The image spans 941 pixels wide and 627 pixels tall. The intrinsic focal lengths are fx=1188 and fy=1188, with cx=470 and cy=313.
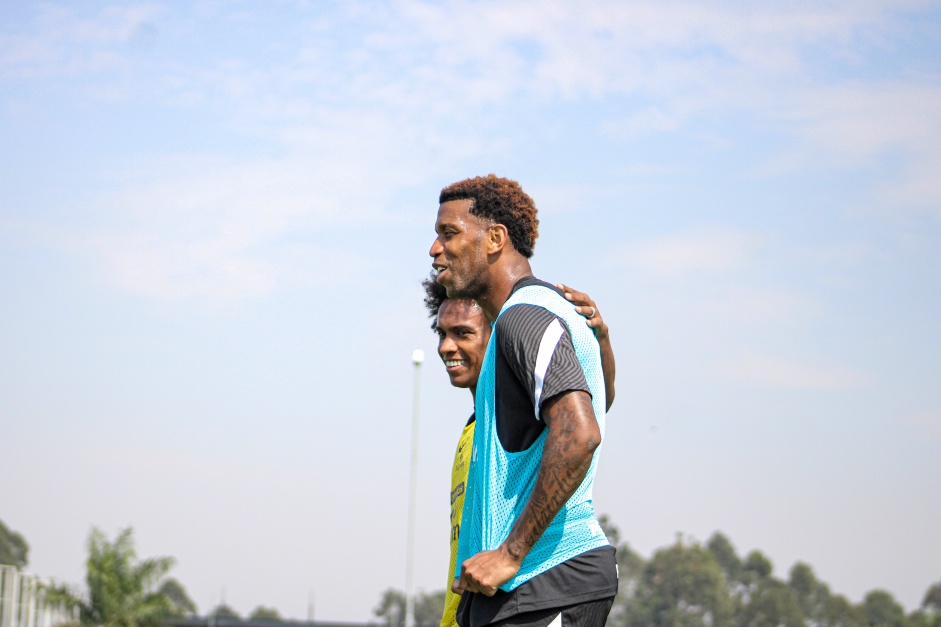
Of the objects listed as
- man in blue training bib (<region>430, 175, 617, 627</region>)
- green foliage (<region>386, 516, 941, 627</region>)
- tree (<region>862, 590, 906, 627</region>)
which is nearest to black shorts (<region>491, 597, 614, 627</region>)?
man in blue training bib (<region>430, 175, 617, 627</region>)

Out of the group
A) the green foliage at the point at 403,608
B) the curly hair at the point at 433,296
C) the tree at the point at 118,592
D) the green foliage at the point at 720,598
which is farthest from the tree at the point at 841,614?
the curly hair at the point at 433,296

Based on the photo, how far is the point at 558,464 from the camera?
3.69 m

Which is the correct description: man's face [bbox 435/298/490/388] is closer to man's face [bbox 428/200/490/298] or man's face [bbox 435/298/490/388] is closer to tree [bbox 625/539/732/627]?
man's face [bbox 428/200/490/298]

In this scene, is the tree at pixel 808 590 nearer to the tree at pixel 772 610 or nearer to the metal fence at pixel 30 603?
the tree at pixel 772 610

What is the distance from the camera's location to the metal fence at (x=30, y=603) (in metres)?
28.1

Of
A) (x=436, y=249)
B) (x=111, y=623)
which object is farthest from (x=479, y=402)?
(x=111, y=623)

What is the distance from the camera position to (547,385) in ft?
12.4

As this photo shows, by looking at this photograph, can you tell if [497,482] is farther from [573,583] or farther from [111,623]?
[111,623]

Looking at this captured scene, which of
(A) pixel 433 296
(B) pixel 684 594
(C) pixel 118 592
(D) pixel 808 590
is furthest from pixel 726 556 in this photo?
(A) pixel 433 296

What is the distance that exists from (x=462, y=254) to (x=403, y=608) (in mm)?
132054

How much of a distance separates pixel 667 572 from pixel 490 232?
13296cm

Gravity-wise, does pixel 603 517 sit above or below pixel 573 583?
above

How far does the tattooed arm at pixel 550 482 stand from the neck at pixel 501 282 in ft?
2.10

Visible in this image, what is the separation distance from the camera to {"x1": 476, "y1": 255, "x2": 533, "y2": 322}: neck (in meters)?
4.32
